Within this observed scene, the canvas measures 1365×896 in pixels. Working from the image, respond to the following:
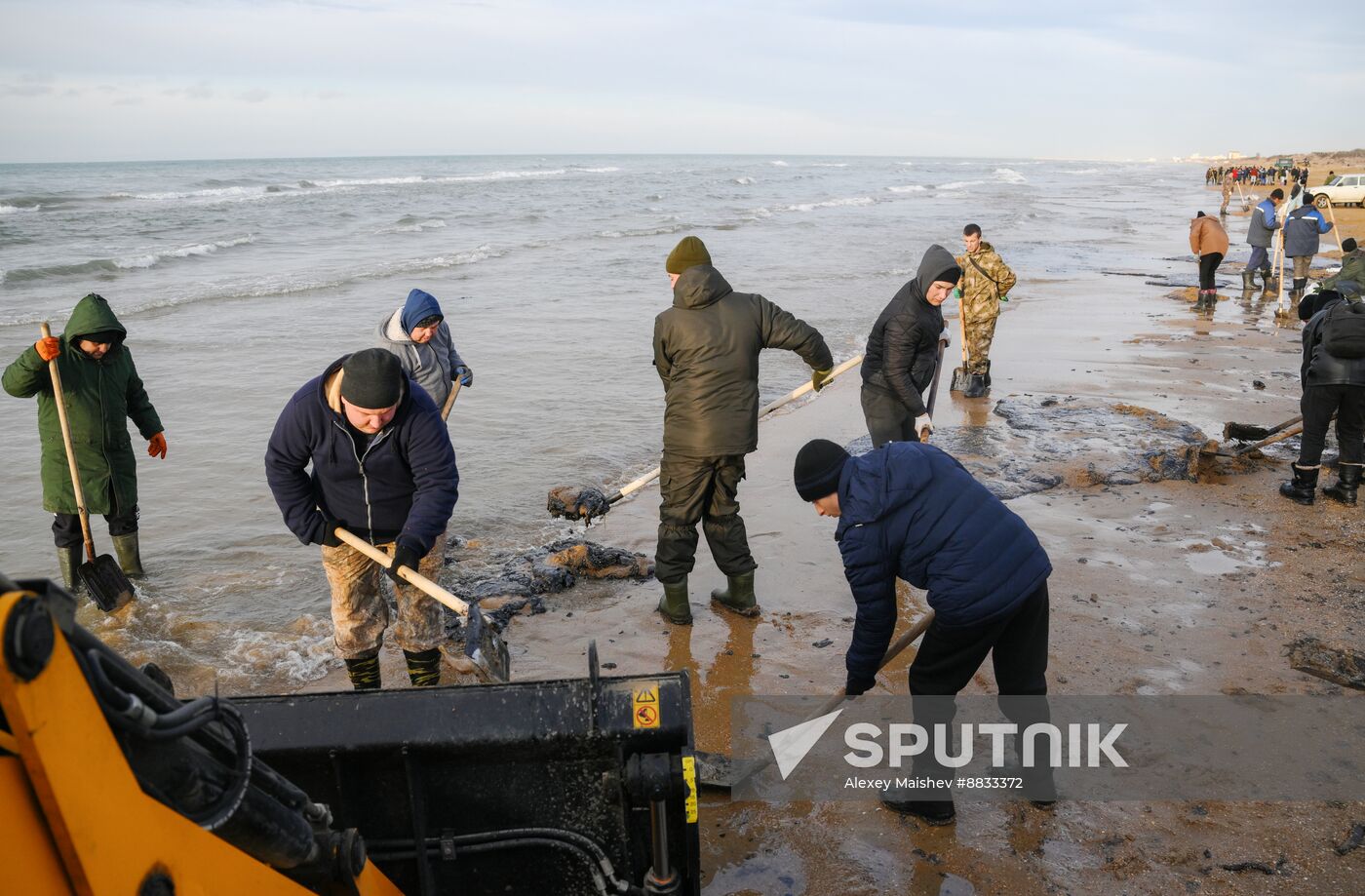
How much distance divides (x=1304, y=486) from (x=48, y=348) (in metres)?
8.23

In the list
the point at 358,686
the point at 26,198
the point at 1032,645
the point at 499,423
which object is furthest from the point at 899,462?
the point at 26,198

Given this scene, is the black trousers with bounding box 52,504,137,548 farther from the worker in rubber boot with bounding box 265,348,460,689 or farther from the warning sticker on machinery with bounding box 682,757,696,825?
the warning sticker on machinery with bounding box 682,757,696,825

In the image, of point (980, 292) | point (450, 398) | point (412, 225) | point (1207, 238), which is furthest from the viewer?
point (412, 225)

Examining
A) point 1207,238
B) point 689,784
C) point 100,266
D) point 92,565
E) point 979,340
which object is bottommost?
point 92,565

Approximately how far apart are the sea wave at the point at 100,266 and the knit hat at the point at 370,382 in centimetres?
1935

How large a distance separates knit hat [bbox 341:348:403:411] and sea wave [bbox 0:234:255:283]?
63.5 ft

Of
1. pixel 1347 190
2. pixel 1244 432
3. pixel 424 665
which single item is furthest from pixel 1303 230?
pixel 1347 190

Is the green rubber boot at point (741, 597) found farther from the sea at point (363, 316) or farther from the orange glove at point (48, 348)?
the orange glove at point (48, 348)

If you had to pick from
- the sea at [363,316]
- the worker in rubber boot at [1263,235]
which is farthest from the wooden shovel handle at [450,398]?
the worker in rubber boot at [1263,235]

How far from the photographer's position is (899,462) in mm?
3193

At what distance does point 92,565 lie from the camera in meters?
5.23

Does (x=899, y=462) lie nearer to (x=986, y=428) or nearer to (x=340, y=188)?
(x=986, y=428)

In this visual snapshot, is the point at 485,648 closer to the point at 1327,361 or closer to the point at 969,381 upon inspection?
the point at 1327,361

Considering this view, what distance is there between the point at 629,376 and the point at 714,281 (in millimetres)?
6278
